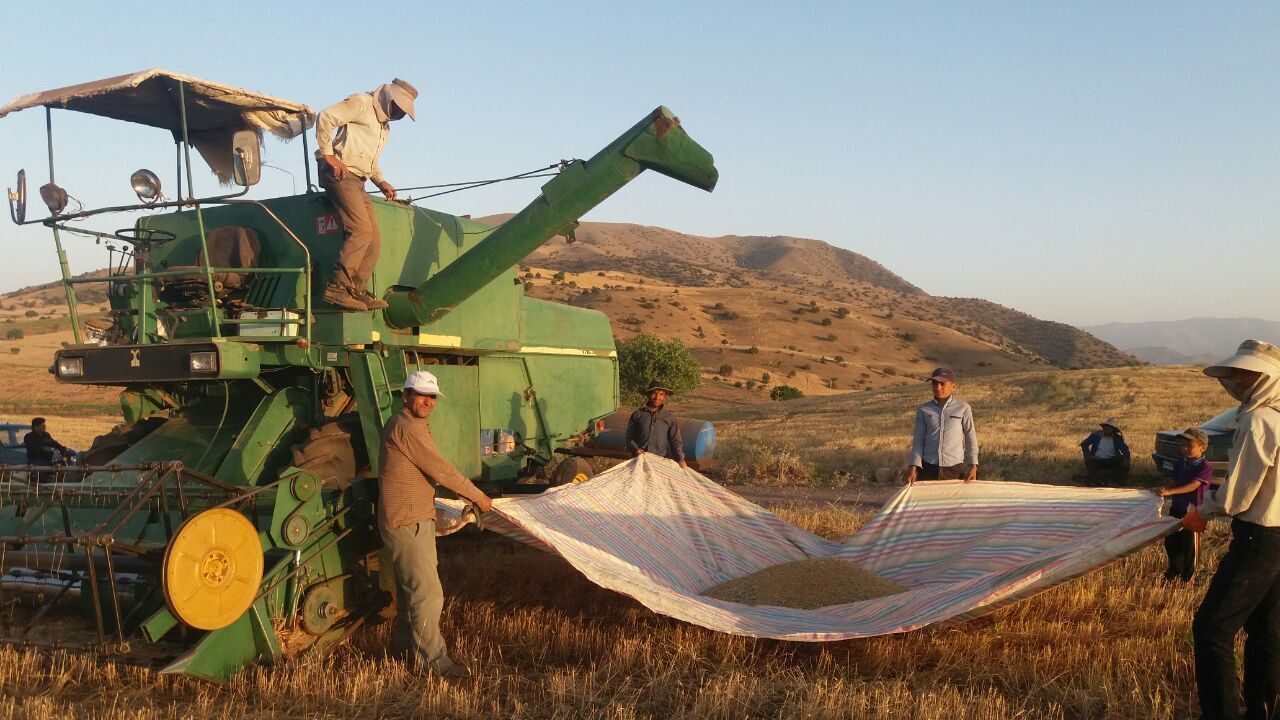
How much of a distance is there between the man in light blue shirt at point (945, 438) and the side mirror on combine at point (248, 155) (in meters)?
5.83

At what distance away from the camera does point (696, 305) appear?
69.8 metres

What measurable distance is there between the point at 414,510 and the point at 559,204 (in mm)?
2677

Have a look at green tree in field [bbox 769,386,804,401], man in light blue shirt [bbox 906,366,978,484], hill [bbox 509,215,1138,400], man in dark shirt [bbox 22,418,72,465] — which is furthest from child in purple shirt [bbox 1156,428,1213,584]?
green tree in field [bbox 769,386,804,401]

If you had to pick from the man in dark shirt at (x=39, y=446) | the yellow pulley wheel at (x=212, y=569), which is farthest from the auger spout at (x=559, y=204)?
the man in dark shirt at (x=39, y=446)

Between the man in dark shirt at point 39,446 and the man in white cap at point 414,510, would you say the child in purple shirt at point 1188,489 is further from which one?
the man in dark shirt at point 39,446

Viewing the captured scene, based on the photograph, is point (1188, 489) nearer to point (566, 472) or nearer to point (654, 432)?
point (654, 432)

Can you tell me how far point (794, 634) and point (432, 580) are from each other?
7.20 feet

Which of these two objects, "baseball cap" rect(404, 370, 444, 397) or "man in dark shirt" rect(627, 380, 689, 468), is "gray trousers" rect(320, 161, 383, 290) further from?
"man in dark shirt" rect(627, 380, 689, 468)

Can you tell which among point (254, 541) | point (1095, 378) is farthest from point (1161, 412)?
point (254, 541)

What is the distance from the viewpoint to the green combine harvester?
503cm

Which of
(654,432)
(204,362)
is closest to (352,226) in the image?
(204,362)

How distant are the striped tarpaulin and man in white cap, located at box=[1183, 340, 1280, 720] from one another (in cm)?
60

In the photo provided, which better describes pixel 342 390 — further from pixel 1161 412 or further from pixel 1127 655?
pixel 1161 412

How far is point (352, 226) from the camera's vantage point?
627 centimetres
